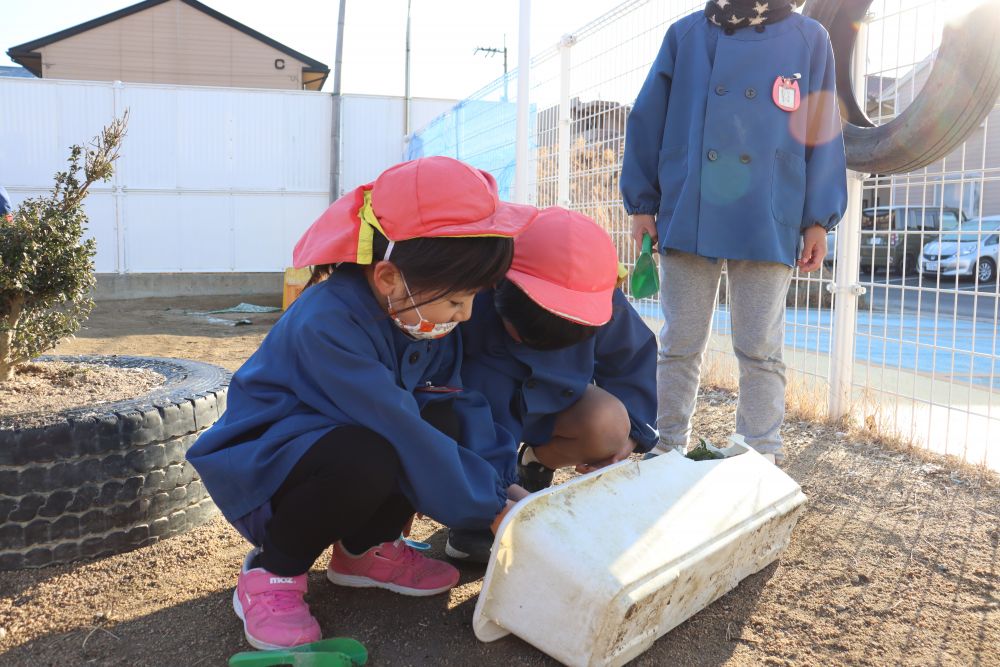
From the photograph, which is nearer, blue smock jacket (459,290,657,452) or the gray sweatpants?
blue smock jacket (459,290,657,452)

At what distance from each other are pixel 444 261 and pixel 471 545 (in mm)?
722

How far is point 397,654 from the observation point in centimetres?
150

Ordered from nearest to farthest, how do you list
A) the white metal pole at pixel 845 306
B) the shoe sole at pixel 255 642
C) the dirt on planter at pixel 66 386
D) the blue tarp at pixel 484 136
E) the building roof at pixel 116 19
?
the shoe sole at pixel 255 642 → the dirt on planter at pixel 66 386 → the white metal pole at pixel 845 306 → the blue tarp at pixel 484 136 → the building roof at pixel 116 19

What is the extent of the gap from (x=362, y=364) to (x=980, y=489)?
79.5 inches

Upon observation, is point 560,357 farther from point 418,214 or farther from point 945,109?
point 945,109

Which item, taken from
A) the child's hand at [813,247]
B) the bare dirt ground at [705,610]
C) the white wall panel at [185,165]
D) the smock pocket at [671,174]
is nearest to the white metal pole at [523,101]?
the smock pocket at [671,174]

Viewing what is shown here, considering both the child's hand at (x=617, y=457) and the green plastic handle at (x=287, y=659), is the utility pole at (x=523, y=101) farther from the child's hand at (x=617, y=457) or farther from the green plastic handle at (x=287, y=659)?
the green plastic handle at (x=287, y=659)

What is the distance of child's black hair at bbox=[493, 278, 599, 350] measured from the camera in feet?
5.74

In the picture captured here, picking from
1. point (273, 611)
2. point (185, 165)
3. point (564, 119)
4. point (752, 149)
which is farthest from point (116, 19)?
point (273, 611)

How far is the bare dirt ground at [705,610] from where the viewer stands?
1512 mm

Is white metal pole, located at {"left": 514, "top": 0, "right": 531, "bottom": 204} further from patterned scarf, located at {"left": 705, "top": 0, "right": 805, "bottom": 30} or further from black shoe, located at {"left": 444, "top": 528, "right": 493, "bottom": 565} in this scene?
black shoe, located at {"left": 444, "top": 528, "right": 493, "bottom": 565}

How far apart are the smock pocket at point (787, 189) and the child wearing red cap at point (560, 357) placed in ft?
1.92

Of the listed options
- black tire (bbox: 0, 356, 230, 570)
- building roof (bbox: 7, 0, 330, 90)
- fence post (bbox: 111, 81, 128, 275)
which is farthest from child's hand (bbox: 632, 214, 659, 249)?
building roof (bbox: 7, 0, 330, 90)

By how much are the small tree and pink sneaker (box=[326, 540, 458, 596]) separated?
1169mm
